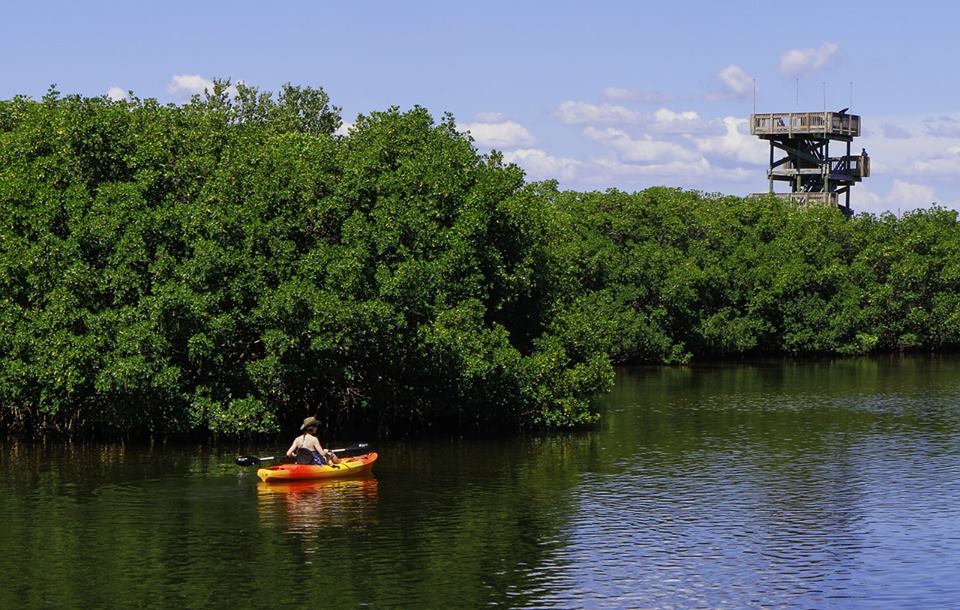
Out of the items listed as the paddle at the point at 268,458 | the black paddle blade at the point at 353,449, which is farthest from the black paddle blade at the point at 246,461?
the black paddle blade at the point at 353,449

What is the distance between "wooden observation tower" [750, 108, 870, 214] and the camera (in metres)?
111

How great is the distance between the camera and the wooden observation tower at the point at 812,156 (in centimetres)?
11112

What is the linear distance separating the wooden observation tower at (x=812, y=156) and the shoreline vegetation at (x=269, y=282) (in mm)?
59346

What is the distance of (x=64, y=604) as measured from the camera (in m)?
27.7

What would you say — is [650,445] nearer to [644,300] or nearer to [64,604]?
[64,604]

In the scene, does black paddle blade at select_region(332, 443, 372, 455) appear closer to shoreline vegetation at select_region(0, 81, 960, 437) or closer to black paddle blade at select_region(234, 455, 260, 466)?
black paddle blade at select_region(234, 455, 260, 466)

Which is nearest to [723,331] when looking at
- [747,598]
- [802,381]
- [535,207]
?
[802,381]

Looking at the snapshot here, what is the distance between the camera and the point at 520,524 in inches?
1410

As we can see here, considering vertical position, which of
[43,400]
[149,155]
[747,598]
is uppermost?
[149,155]

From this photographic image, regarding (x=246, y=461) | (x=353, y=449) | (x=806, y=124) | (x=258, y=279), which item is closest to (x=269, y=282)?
(x=258, y=279)

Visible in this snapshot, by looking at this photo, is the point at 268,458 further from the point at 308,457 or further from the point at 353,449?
the point at 353,449

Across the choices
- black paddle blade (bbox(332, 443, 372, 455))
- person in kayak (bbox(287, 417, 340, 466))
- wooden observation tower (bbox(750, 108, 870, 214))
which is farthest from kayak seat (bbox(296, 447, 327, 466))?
wooden observation tower (bbox(750, 108, 870, 214))

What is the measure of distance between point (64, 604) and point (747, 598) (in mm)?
14423

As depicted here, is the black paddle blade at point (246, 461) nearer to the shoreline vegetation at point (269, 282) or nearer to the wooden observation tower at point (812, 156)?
Answer: the shoreline vegetation at point (269, 282)
